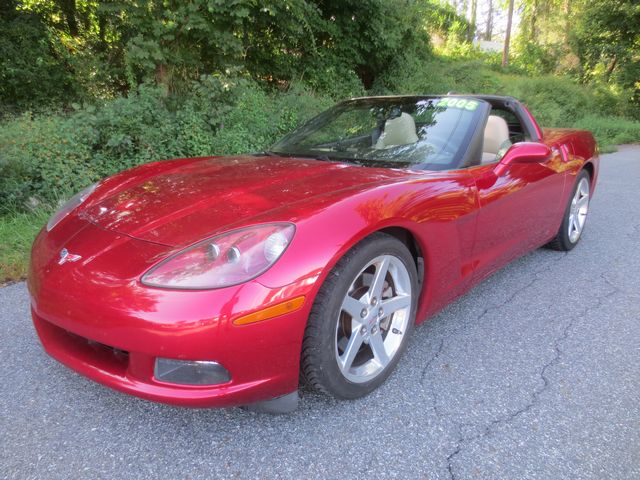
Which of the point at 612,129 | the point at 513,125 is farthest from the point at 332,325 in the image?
the point at 612,129

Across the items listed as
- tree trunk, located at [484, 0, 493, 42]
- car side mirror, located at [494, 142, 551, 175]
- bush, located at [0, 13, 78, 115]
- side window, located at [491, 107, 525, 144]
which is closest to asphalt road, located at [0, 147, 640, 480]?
car side mirror, located at [494, 142, 551, 175]

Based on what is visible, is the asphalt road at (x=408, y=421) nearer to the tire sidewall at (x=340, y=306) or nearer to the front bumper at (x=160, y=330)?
the tire sidewall at (x=340, y=306)

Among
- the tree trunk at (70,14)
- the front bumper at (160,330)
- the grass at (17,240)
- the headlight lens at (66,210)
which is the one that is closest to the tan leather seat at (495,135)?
the front bumper at (160,330)

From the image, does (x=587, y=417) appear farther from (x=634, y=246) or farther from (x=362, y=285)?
(x=634, y=246)

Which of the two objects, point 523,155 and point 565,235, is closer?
point 523,155

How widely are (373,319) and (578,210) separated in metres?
2.95

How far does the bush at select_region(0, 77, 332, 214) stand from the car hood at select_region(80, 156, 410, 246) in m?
2.66

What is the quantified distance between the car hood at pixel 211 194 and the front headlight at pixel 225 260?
0.07 m

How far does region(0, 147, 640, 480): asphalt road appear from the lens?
161cm

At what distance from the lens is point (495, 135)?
11.0 feet

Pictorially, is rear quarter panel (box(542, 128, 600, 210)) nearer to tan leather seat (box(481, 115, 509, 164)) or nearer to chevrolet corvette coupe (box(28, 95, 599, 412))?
tan leather seat (box(481, 115, 509, 164))

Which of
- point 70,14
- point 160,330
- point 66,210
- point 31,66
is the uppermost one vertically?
point 70,14

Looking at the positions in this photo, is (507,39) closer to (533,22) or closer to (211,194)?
(533,22)

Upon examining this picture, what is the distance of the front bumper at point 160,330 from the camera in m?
1.49
